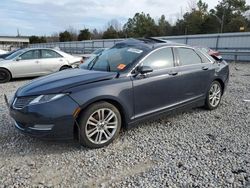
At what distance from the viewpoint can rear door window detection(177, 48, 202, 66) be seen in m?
4.80

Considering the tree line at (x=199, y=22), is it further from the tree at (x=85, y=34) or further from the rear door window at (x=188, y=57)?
the rear door window at (x=188, y=57)

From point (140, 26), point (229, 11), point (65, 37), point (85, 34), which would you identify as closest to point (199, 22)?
point (229, 11)

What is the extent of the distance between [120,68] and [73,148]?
1467 mm

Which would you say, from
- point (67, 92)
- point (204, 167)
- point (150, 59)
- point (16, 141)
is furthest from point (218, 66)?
point (16, 141)

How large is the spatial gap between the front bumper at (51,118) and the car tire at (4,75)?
696cm

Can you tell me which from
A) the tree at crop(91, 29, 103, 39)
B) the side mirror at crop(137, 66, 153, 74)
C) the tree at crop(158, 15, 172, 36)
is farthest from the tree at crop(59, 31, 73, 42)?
the side mirror at crop(137, 66, 153, 74)

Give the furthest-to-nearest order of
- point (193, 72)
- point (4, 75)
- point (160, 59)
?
point (4, 75)
point (193, 72)
point (160, 59)

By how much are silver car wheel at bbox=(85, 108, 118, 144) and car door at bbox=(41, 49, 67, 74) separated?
713 cm

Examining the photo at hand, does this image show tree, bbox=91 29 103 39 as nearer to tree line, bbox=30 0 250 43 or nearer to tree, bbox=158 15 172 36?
tree line, bbox=30 0 250 43

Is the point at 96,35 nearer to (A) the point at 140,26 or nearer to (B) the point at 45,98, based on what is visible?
(A) the point at 140,26

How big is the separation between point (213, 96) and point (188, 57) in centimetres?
117

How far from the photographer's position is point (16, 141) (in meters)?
3.98

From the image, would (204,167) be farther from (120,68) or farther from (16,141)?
(16,141)

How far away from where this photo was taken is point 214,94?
5.52m
